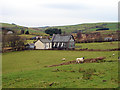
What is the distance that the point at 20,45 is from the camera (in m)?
64.4

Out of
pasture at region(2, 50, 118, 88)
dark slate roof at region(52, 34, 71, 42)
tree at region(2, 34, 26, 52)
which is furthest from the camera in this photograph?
dark slate roof at region(52, 34, 71, 42)

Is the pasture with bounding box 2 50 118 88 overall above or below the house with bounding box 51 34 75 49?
below

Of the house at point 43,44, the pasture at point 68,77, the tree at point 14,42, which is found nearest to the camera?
the pasture at point 68,77

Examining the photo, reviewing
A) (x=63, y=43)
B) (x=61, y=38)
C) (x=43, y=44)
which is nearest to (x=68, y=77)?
(x=43, y=44)

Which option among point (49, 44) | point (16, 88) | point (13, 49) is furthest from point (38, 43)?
point (16, 88)

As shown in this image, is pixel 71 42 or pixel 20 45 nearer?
pixel 20 45

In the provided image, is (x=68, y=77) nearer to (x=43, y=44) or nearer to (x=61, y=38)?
(x=43, y=44)

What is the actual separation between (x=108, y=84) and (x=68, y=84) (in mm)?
3307

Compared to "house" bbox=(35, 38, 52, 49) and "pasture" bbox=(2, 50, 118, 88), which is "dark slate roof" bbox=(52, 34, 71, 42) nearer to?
"house" bbox=(35, 38, 52, 49)

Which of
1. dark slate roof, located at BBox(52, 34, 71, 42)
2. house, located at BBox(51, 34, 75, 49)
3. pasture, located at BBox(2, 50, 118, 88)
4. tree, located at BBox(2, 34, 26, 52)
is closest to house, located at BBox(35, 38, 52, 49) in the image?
house, located at BBox(51, 34, 75, 49)

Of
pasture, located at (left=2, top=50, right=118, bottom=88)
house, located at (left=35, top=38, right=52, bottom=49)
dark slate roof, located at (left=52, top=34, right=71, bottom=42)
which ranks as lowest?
pasture, located at (left=2, top=50, right=118, bottom=88)

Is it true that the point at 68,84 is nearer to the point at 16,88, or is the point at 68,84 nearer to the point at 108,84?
the point at 108,84

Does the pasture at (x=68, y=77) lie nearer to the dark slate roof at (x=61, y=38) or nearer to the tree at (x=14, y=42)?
the tree at (x=14, y=42)

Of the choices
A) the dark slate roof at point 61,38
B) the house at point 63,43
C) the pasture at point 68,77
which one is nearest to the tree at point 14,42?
the house at point 63,43
